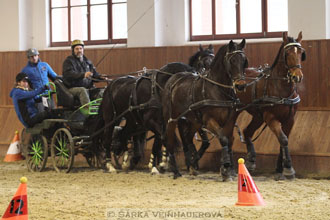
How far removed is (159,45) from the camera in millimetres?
12625

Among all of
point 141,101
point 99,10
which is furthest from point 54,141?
point 99,10

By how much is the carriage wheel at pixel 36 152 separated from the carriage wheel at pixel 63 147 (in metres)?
0.15

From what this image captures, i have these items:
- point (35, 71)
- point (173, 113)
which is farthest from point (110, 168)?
point (35, 71)

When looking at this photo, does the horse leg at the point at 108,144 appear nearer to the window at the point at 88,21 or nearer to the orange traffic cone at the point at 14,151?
the orange traffic cone at the point at 14,151

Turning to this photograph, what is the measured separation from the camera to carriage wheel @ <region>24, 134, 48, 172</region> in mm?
10396

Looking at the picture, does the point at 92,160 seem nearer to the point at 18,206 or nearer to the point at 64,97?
the point at 64,97

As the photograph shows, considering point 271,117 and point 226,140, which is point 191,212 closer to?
point 226,140

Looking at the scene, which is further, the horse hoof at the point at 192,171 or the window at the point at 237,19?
the window at the point at 237,19

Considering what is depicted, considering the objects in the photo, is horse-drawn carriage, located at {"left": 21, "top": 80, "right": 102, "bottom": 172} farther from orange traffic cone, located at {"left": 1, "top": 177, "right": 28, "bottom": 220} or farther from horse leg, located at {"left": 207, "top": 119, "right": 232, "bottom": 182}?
orange traffic cone, located at {"left": 1, "top": 177, "right": 28, "bottom": 220}

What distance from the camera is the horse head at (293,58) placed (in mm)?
8500

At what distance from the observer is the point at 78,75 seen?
10211mm

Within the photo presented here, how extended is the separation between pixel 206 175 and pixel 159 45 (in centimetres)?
372

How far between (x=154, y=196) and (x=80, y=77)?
124 inches

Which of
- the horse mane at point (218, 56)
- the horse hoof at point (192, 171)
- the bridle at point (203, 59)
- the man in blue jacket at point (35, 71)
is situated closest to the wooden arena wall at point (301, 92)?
the horse hoof at point (192, 171)
